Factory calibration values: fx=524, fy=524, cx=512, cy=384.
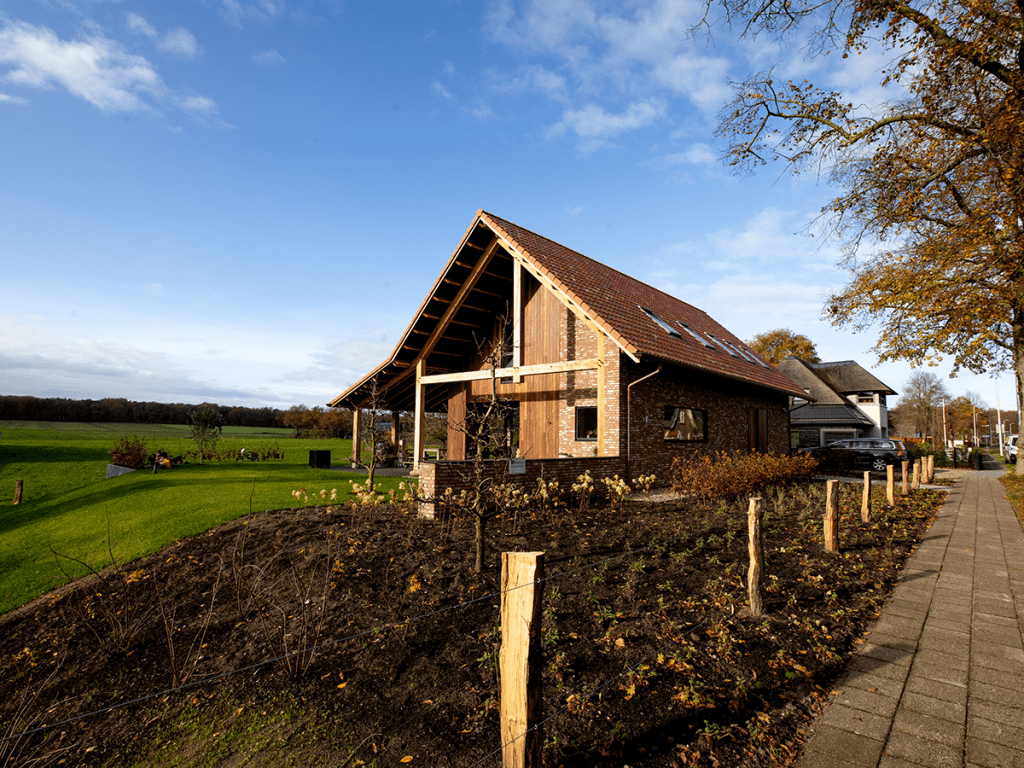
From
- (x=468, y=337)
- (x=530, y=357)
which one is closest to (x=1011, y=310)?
(x=530, y=357)

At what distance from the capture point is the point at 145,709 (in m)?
4.43

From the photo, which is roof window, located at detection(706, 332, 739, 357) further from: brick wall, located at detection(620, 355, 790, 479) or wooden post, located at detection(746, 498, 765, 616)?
wooden post, located at detection(746, 498, 765, 616)

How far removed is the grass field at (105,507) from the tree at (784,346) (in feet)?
135

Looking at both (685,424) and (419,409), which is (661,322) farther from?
(419,409)

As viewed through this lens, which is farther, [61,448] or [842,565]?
[61,448]

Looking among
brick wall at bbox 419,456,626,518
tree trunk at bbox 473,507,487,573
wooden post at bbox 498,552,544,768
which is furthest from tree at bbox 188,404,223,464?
wooden post at bbox 498,552,544,768

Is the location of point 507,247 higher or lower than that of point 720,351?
higher

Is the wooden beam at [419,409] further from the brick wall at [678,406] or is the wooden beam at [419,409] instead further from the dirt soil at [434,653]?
the dirt soil at [434,653]

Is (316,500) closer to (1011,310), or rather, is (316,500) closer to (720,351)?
(720,351)

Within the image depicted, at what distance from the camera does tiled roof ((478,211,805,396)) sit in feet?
39.5

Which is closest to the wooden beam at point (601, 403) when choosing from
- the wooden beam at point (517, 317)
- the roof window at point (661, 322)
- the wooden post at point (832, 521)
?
the wooden beam at point (517, 317)

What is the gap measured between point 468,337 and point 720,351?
8.62 metres

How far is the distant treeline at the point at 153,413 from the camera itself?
143ft

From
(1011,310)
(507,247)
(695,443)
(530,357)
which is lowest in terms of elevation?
(695,443)
